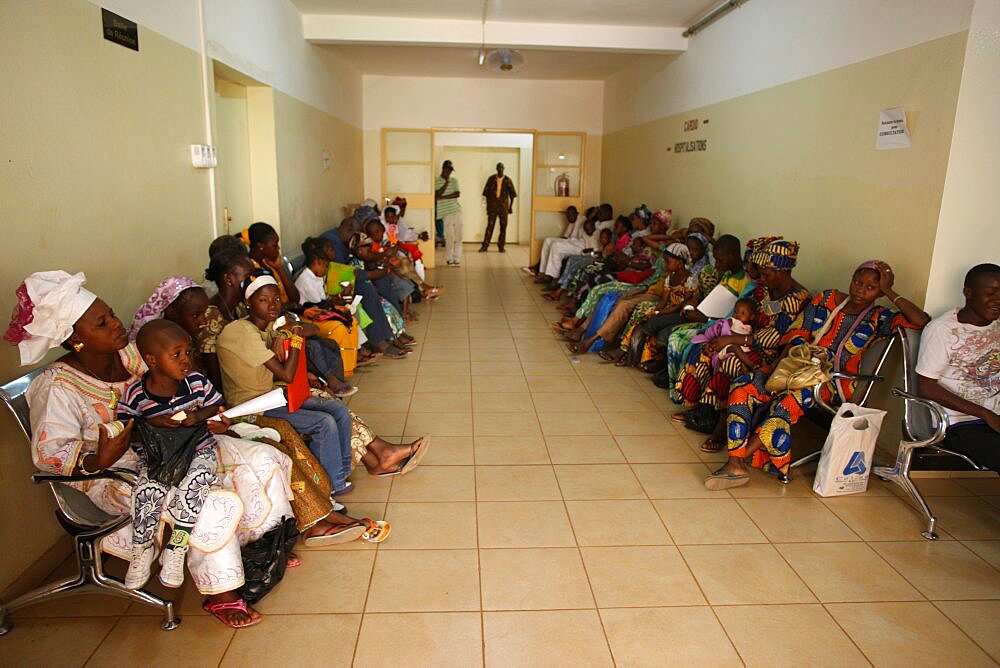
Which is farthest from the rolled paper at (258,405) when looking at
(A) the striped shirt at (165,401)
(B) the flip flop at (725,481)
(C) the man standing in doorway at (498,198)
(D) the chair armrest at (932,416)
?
(C) the man standing in doorway at (498,198)

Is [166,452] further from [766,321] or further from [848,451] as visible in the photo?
[766,321]

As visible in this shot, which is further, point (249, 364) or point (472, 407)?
point (472, 407)

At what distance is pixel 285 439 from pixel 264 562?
1.67 feet

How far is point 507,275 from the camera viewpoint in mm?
9594

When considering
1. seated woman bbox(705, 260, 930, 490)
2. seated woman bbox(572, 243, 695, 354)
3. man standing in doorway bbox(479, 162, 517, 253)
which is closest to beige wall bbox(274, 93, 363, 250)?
seated woman bbox(572, 243, 695, 354)

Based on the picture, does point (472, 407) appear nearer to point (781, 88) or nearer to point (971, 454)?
point (971, 454)

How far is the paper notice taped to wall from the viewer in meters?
3.33

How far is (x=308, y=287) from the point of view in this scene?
4594 mm

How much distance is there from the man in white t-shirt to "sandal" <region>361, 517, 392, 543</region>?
2.44 meters

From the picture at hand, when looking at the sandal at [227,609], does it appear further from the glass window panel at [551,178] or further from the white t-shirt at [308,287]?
the glass window panel at [551,178]

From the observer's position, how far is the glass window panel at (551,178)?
992 centimetres

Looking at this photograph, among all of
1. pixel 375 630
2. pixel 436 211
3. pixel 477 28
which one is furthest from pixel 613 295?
pixel 436 211

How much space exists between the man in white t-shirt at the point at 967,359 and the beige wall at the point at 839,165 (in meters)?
0.31

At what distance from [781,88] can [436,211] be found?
6.32 m
